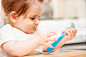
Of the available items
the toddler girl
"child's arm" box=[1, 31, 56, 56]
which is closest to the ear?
the toddler girl

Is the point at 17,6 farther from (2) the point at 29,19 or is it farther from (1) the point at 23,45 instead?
(1) the point at 23,45

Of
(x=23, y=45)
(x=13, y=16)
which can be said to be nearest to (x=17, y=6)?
(x=13, y=16)

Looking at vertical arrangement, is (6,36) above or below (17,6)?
below

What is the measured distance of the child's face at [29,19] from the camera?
1.57 feet

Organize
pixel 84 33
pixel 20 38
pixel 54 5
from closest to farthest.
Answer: pixel 20 38
pixel 84 33
pixel 54 5

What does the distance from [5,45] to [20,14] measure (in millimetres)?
153

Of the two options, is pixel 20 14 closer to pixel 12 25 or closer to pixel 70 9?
pixel 12 25

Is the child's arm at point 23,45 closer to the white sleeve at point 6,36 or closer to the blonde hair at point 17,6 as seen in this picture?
the white sleeve at point 6,36

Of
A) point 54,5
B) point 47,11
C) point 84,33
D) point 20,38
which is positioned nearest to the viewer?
point 20,38

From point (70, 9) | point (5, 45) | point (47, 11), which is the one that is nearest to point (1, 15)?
point (5, 45)

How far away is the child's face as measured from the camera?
0.48 m

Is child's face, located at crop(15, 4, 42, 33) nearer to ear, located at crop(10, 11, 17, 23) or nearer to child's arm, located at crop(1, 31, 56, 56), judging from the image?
ear, located at crop(10, 11, 17, 23)

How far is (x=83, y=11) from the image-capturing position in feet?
4.95

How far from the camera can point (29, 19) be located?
1.59ft
